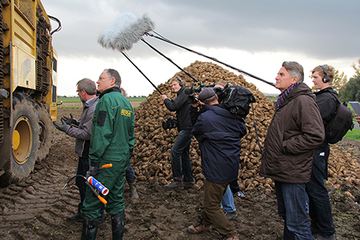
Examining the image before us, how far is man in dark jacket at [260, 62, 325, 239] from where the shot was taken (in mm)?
2398

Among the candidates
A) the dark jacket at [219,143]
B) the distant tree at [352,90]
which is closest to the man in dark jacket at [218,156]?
the dark jacket at [219,143]

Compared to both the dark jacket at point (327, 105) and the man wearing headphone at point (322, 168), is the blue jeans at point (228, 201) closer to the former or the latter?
the man wearing headphone at point (322, 168)

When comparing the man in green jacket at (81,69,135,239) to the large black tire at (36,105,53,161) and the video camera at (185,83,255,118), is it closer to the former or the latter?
the video camera at (185,83,255,118)

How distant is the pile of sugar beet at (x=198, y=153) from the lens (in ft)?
17.1

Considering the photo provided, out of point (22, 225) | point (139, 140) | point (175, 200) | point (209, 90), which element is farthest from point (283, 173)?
point (139, 140)

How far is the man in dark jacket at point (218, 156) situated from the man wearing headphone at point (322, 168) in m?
1.01

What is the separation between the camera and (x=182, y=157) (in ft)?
16.0

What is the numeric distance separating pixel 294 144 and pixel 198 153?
3.56 metres

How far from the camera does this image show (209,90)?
10.3 ft

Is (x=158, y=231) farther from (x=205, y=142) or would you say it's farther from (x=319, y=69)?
(x=319, y=69)

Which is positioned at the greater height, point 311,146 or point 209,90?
point 209,90

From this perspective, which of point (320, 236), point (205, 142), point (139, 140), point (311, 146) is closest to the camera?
point (311, 146)

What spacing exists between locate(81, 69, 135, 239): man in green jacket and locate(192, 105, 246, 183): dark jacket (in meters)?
0.87

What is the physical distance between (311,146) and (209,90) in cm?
129
